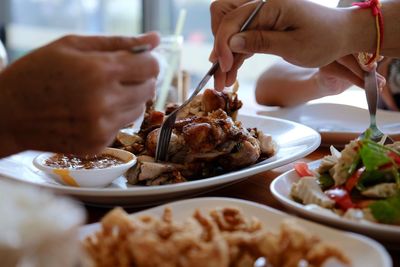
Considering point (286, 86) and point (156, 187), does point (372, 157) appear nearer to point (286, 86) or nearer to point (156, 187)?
point (156, 187)

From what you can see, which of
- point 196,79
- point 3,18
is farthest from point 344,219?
point 3,18

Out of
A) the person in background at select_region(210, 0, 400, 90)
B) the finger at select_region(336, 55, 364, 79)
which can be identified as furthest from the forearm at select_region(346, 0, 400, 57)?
the finger at select_region(336, 55, 364, 79)

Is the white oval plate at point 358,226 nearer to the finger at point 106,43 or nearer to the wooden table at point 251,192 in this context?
the wooden table at point 251,192

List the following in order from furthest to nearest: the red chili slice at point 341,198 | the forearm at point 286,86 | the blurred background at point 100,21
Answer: the blurred background at point 100,21
the forearm at point 286,86
the red chili slice at point 341,198

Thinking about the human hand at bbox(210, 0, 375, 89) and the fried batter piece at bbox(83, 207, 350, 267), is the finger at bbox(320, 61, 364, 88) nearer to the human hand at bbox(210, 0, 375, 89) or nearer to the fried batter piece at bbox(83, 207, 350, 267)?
the human hand at bbox(210, 0, 375, 89)

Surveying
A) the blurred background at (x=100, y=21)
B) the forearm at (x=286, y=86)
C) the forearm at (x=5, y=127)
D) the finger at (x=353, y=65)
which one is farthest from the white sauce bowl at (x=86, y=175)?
the blurred background at (x=100, y=21)

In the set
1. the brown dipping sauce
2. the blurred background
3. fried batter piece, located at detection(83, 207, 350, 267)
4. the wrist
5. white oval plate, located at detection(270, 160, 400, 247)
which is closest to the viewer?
fried batter piece, located at detection(83, 207, 350, 267)

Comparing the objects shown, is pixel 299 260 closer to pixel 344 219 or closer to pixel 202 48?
pixel 344 219
